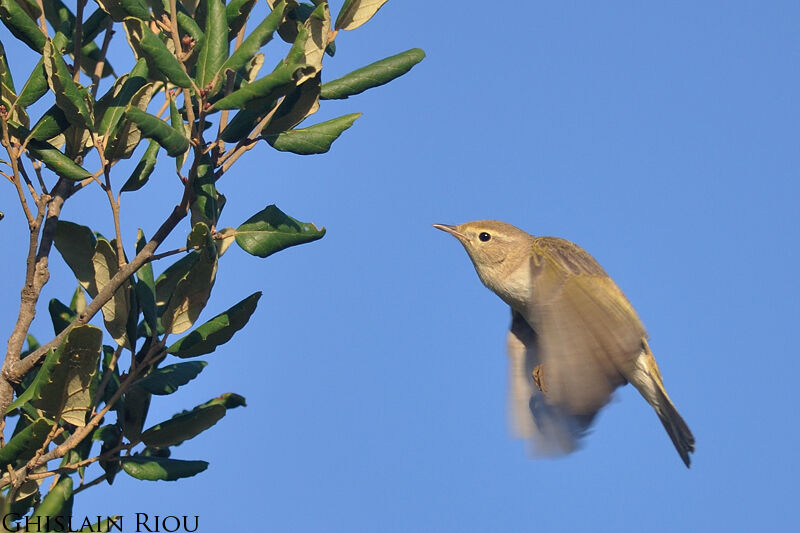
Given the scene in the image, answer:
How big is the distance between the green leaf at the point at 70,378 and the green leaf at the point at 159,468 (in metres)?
0.34

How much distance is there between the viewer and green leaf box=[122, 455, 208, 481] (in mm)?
3250

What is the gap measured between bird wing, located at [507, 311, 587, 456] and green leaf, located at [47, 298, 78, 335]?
2.58 m

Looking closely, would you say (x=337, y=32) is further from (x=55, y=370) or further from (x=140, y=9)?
(x=55, y=370)

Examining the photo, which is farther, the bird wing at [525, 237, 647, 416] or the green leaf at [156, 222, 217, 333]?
the bird wing at [525, 237, 647, 416]

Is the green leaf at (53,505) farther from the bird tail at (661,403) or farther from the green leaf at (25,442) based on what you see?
the bird tail at (661,403)

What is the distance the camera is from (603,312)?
16.2ft

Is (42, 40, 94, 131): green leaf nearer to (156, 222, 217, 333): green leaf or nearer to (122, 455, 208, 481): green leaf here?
(156, 222, 217, 333): green leaf

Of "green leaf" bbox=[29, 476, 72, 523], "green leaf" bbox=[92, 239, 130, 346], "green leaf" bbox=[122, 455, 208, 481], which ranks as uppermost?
"green leaf" bbox=[92, 239, 130, 346]

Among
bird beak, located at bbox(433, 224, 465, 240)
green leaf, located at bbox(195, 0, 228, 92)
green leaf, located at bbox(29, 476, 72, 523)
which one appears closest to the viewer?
green leaf, located at bbox(29, 476, 72, 523)

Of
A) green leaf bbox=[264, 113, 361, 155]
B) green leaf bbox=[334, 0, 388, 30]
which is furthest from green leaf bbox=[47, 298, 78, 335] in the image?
green leaf bbox=[334, 0, 388, 30]

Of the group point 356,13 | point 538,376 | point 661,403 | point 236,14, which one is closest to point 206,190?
point 236,14

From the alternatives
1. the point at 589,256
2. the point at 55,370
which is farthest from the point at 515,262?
the point at 55,370

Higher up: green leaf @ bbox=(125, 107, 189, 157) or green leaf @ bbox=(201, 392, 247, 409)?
green leaf @ bbox=(125, 107, 189, 157)

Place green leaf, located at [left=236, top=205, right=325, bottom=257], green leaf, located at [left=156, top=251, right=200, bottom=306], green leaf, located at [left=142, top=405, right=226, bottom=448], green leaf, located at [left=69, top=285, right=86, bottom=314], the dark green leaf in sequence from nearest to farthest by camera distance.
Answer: green leaf, located at [left=236, top=205, right=325, bottom=257] < green leaf, located at [left=142, top=405, right=226, bottom=448] < green leaf, located at [left=156, top=251, right=200, bottom=306] < the dark green leaf < green leaf, located at [left=69, top=285, right=86, bottom=314]
